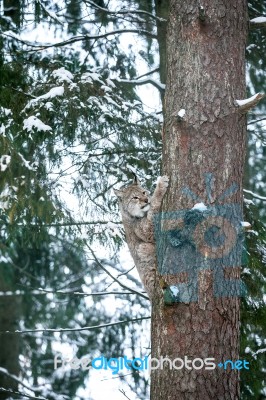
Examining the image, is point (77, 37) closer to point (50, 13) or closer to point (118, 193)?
point (50, 13)

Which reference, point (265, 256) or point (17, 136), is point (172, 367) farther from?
point (17, 136)

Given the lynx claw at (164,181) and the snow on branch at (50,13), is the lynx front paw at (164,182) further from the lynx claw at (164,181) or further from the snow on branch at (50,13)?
the snow on branch at (50,13)

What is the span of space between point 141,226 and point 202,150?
137 centimetres

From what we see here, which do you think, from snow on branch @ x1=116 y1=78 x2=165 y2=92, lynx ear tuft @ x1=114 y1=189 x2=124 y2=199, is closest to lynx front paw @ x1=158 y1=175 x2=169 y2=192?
lynx ear tuft @ x1=114 y1=189 x2=124 y2=199

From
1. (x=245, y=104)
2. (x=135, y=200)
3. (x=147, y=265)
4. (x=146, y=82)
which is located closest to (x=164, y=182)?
(x=245, y=104)

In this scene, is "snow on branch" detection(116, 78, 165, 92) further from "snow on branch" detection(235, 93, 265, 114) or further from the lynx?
"snow on branch" detection(235, 93, 265, 114)

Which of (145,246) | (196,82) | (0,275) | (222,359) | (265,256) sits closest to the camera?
(222,359)

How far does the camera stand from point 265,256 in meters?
5.90

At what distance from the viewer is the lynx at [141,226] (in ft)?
16.9

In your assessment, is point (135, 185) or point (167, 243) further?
point (135, 185)

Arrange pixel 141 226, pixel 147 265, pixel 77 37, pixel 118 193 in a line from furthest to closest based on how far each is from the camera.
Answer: pixel 77 37 → pixel 118 193 → pixel 141 226 → pixel 147 265

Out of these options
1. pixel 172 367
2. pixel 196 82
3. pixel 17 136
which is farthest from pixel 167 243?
pixel 17 136

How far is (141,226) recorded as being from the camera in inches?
213

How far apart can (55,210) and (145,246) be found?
96 cm
